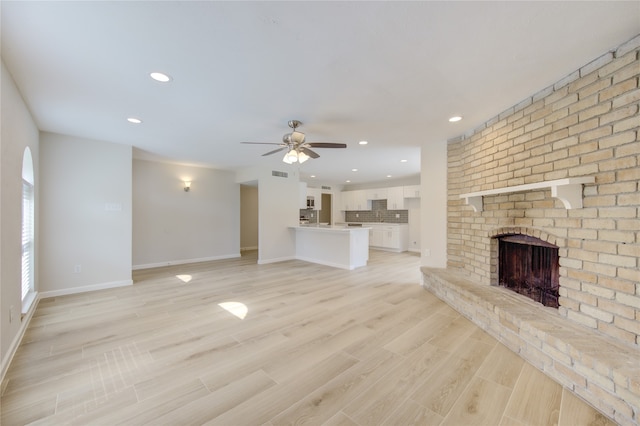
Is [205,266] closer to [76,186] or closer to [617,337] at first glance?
[76,186]

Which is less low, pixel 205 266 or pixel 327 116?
pixel 327 116

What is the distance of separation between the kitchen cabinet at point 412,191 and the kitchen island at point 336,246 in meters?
3.05

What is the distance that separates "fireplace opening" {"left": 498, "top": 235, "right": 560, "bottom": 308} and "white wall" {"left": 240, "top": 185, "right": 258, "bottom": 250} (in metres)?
7.39

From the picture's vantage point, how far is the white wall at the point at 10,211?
6.91ft

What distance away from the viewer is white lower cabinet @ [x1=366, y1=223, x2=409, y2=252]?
846cm

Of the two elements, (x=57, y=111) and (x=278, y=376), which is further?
(x=57, y=111)

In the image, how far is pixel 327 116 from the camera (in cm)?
319

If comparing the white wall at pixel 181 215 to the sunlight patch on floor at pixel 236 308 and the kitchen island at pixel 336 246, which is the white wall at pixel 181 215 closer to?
the kitchen island at pixel 336 246

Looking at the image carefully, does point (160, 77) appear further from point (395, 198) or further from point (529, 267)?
point (395, 198)

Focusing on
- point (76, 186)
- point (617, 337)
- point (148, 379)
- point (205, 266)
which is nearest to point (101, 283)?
point (76, 186)

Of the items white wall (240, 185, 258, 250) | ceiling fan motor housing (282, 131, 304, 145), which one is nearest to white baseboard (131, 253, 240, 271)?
white wall (240, 185, 258, 250)

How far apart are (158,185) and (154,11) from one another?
5458 mm

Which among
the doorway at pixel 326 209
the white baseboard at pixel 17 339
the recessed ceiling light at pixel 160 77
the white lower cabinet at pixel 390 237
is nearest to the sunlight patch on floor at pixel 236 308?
the white baseboard at pixel 17 339

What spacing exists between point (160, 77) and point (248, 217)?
6.80m
